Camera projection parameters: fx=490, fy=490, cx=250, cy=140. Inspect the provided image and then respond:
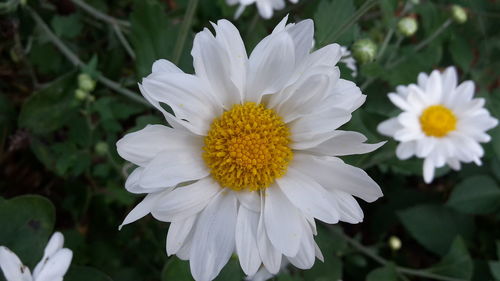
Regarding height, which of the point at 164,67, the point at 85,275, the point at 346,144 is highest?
the point at 164,67

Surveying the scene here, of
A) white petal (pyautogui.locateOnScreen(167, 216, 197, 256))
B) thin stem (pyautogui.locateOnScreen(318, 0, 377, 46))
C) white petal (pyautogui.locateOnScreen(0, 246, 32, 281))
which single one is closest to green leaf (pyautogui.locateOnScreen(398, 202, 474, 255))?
thin stem (pyautogui.locateOnScreen(318, 0, 377, 46))

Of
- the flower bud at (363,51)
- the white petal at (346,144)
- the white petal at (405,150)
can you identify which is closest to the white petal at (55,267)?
the white petal at (346,144)

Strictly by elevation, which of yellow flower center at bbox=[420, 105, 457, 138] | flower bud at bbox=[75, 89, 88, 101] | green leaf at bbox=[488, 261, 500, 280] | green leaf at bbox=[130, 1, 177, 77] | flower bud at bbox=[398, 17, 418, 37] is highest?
flower bud at bbox=[398, 17, 418, 37]

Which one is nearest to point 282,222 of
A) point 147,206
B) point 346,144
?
point 346,144

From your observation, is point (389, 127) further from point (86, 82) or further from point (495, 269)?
point (86, 82)

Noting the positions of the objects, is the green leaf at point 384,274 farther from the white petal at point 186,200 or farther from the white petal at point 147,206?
the white petal at point 147,206

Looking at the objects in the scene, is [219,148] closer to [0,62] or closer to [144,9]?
[144,9]

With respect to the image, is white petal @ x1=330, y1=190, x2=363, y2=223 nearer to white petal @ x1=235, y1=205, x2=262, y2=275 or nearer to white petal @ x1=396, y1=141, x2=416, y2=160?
white petal @ x1=235, y1=205, x2=262, y2=275

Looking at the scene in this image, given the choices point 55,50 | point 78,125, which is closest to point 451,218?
point 78,125
